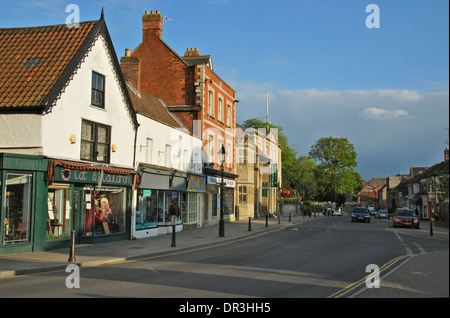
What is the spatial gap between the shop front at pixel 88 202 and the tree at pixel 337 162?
65423 millimetres

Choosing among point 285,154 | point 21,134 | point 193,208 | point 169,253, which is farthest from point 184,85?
point 285,154

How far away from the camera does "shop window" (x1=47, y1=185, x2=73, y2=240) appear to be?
17.2m

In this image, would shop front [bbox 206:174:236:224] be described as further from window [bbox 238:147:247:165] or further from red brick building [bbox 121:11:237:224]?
window [bbox 238:147:247:165]

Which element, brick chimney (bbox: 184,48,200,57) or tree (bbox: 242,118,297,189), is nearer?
brick chimney (bbox: 184,48,200,57)

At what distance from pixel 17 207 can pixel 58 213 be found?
1.97 metres

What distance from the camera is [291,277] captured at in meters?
10.6

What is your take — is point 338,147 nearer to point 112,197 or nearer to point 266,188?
point 266,188

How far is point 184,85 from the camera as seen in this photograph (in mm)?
32250

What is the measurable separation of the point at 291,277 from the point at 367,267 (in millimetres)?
2929

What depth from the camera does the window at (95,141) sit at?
1912 cm

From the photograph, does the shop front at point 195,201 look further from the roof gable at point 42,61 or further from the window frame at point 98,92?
the window frame at point 98,92

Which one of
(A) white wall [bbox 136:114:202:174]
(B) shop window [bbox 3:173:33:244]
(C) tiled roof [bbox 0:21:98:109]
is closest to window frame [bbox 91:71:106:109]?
(C) tiled roof [bbox 0:21:98:109]

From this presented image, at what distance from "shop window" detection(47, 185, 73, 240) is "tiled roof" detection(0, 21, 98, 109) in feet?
12.0

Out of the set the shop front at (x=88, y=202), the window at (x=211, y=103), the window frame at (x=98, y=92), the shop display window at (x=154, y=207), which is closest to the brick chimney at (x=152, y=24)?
the window at (x=211, y=103)
